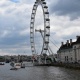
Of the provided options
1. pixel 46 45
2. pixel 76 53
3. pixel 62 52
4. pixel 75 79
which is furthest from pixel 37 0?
pixel 75 79

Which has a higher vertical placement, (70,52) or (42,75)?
(70,52)

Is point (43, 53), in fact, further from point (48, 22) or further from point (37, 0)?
point (37, 0)

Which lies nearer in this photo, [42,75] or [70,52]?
[42,75]

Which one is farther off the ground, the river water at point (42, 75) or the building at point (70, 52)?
the building at point (70, 52)

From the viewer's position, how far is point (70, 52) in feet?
293

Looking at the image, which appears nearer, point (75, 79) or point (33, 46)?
point (75, 79)

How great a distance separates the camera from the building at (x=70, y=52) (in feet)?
263

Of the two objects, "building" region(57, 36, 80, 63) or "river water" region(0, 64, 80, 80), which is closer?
"river water" region(0, 64, 80, 80)

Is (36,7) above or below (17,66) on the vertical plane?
above

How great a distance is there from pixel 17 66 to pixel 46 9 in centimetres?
1756

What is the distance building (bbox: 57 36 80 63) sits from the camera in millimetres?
80062

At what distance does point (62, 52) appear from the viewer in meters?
99.2

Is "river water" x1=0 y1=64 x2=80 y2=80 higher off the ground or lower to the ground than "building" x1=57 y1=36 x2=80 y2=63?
lower

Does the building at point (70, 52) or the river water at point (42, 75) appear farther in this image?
the building at point (70, 52)
